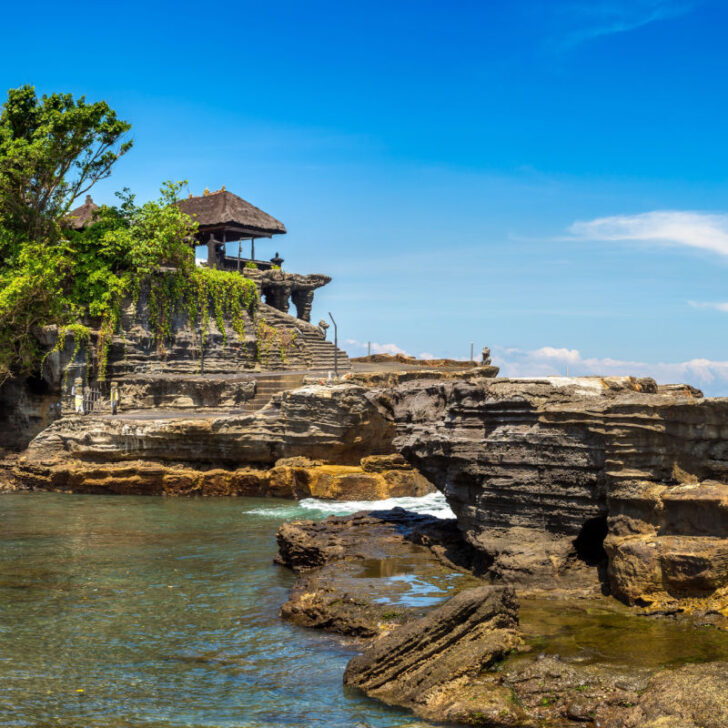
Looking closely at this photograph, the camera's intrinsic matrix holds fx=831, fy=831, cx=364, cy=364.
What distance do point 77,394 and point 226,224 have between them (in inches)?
580

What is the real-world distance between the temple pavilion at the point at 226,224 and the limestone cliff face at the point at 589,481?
29460 millimetres

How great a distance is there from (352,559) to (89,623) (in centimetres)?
438

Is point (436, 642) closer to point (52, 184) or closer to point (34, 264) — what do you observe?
point (34, 264)

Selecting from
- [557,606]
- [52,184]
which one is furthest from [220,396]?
[557,606]

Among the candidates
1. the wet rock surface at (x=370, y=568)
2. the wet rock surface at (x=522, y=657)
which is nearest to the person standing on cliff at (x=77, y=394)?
the wet rock surface at (x=370, y=568)

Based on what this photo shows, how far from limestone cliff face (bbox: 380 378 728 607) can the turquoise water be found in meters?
3.32

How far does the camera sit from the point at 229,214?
135ft

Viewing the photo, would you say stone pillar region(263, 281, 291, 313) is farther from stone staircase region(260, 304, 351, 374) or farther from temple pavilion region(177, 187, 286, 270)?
stone staircase region(260, 304, 351, 374)

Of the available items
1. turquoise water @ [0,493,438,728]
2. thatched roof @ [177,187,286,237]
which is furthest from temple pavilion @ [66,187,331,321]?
turquoise water @ [0,493,438,728]

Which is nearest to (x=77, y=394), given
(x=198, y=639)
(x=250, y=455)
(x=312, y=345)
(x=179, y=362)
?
(x=179, y=362)

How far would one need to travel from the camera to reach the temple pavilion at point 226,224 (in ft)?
136

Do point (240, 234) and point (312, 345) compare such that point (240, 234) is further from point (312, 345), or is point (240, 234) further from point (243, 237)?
point (312, 345)

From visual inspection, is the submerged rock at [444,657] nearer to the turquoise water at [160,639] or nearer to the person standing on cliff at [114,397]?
the turquoise water at [160,639]

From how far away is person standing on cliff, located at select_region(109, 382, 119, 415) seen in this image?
30.0m
